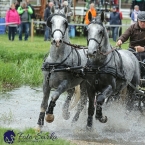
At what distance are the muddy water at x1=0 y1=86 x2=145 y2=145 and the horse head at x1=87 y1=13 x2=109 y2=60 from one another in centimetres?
147

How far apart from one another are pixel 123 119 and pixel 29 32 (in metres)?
16.0

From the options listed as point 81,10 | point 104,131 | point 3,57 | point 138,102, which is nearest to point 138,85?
point 138,102

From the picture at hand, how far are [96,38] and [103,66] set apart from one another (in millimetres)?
665

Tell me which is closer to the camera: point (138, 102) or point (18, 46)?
point (138, 102)

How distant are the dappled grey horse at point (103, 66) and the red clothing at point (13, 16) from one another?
14.1 metres

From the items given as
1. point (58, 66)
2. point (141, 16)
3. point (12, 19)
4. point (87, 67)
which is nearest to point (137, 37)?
point (141, 16)

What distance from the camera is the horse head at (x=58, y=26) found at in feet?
31.2

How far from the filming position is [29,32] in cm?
A: 2689

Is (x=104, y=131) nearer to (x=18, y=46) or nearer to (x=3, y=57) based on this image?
(x=3, y=57)

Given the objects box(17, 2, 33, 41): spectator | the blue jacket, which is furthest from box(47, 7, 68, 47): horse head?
the blue jacket

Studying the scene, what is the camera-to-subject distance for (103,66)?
1018cm

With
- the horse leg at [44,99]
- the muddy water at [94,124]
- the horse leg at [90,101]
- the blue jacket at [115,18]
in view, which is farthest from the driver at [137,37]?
the blue jacket at [115,18]

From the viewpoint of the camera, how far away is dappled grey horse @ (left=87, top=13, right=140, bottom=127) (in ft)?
32.0

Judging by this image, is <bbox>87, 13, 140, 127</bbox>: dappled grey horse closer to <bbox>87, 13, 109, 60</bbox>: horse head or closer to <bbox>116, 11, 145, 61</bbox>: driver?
<bbox>87, 13, 109, 60</bbox>: horse head
